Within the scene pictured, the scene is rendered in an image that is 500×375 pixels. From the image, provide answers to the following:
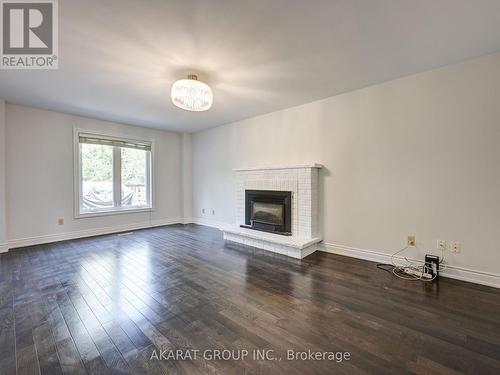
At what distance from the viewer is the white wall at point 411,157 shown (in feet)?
7.79

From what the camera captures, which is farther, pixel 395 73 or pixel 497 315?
pixel 395 73

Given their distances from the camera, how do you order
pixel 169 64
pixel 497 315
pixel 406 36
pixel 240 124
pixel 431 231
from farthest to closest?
pixel 240 124
pixel 431 231
pixel 169 64
pixel 406 36
pixel 497 315

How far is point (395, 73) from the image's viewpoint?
2.71m

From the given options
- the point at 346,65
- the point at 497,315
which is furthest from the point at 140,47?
the point at 497,315

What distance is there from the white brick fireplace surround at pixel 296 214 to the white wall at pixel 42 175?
3245 mm

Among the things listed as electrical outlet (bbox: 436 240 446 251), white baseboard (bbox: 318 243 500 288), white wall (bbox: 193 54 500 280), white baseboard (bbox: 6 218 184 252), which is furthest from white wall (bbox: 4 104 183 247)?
electrical outlet (bbox: 436 240 446 251)

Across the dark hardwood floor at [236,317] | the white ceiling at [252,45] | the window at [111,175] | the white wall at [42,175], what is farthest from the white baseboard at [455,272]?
the white wall at [42,175]

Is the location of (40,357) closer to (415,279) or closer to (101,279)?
(101,279)

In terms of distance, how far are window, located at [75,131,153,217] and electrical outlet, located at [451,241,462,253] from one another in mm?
5581

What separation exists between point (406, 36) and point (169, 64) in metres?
2.34

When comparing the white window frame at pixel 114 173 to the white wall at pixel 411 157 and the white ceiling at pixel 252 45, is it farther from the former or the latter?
the white wall at pixel 411 157

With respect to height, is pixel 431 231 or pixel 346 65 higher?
pixel 346 65

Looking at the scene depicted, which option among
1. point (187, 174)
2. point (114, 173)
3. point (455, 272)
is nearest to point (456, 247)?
point (455, 272)

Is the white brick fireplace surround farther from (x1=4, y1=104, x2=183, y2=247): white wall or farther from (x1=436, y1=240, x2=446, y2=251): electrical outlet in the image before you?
(x1=4, y1=104, x2=183, y2=247): white wall
